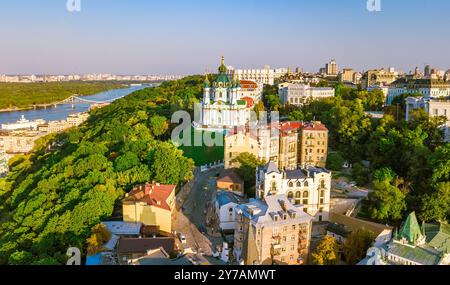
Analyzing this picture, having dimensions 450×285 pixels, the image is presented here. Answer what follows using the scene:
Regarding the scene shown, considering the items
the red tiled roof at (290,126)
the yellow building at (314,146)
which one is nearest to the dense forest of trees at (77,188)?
the red tiled roof at (290,126)

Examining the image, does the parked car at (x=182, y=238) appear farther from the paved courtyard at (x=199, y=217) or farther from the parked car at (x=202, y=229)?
the parked car at (x=202, y=229)

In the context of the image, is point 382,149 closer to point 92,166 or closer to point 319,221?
point 319,221

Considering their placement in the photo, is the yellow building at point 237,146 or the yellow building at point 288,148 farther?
the yellow building at point 288,148

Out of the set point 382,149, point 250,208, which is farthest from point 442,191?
point 250,208

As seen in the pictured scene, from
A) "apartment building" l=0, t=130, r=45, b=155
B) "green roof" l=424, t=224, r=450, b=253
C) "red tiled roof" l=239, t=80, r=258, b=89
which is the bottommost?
"apartment building" l=0, t=130, r=45, b=155

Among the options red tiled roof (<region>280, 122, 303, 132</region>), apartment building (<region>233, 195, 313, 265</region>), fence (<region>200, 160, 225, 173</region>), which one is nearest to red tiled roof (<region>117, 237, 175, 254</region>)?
apartment building (<region>233, 195, 313, 265</region>)

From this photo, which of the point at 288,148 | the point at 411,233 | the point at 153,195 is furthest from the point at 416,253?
the point at 288,148

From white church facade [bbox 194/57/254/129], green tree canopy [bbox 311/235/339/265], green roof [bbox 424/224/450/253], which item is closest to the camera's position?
green tree canopy [bbox 311/235/339/265]

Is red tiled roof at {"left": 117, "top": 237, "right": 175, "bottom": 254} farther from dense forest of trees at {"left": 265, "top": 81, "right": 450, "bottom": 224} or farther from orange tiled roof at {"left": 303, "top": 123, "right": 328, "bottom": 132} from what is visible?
orange tiled roof at {"left": 303, "top": 123, "right": 328, "bottom": 132}

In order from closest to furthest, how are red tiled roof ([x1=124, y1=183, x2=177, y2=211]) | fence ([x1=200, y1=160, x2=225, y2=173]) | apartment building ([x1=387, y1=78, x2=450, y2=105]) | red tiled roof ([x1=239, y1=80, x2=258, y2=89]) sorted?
red tiled roof ([x1=124, y1=183, x2=177, y2=211])
fence ([x1=200, y1=160, x2=225, y2=173])
apartment building ([x1=387, y1=78, x2=450, y2=105])
red tiled roof ([x1=239, y1=80, x2=258, y2=89])
